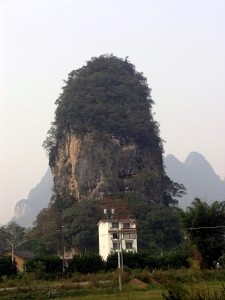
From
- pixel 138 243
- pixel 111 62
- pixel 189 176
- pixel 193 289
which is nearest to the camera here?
pixel 193 289

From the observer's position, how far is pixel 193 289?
4.20 m

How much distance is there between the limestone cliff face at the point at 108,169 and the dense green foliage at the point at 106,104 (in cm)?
111

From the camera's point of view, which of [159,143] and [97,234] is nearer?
[97,234]

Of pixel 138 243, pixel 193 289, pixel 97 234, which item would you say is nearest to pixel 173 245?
pixel 138 243

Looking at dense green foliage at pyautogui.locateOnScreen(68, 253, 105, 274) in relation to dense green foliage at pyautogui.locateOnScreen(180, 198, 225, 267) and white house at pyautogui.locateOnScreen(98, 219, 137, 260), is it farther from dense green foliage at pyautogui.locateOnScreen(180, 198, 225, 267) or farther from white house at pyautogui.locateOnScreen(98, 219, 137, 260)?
white house at pyautogui.locateOnScreen(98, 219, 137, 260)

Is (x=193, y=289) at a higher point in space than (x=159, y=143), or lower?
lower

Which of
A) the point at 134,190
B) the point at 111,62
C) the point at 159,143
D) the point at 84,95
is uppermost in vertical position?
the point at 111,62

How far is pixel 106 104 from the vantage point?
55906 mm

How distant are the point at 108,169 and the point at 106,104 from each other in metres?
7.54

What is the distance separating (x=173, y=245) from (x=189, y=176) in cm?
14509

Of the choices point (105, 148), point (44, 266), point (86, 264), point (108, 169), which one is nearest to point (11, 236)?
point (108, 169)

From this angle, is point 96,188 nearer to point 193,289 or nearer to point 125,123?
point 125,123

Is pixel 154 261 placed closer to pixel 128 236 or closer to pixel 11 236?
pixel 128 236

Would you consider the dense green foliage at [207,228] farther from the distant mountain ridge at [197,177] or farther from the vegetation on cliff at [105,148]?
the distant mountain ridge at [197,177]
